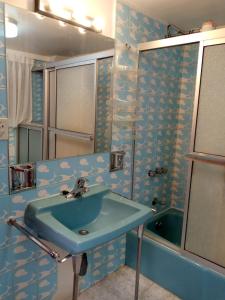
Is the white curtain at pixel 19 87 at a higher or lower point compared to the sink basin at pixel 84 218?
higher

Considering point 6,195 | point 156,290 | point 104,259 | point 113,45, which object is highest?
point 113,45

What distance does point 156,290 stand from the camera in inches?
76.1

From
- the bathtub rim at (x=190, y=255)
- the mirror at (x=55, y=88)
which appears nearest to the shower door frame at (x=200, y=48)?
the bathtub rim at (x=190, y=255)

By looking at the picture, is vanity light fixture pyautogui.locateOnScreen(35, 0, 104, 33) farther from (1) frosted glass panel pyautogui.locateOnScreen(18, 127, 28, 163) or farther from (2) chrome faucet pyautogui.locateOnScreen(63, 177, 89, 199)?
(2) chrome faucet pyautogui.locateOnScreen(63, 177, 89, 199)

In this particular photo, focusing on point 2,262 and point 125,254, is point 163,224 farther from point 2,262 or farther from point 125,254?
point 2,262

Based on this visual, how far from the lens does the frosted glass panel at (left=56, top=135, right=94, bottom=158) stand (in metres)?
1.60

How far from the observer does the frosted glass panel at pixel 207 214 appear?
1.70 metres

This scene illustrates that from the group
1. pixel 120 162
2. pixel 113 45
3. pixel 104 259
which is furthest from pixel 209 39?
pixel 104 259

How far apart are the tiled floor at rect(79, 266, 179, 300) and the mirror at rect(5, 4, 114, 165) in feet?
3.59

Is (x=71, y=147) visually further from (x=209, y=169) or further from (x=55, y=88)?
(x=209, y=169)

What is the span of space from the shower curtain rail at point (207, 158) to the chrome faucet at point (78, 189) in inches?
30.0

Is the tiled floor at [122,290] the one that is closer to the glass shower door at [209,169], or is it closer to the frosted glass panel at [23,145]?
the glass shower door at [209,169]

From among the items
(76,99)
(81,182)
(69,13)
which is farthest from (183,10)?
(81,182)

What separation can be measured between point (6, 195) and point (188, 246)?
1.36m
